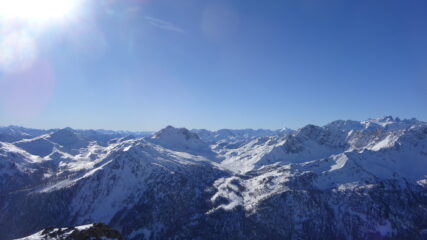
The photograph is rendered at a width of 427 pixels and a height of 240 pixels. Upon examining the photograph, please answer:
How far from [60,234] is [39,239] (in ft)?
15.7

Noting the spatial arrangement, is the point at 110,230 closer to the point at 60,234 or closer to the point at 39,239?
the point at 60,234

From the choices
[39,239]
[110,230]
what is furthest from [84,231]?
[39,239]

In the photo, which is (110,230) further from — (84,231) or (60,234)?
(60,234)

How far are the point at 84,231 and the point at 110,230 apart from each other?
6.10m

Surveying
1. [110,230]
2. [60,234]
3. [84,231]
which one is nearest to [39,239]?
[60,234]

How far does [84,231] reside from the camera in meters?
74.4

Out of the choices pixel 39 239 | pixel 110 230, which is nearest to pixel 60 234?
pixel 39 239

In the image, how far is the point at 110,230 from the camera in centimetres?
7719

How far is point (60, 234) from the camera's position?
76000 millimetres

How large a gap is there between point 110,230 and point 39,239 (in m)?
16.8

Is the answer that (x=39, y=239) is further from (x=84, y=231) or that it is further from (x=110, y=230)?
(x=110, y=230)
